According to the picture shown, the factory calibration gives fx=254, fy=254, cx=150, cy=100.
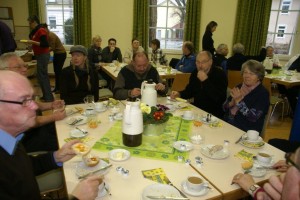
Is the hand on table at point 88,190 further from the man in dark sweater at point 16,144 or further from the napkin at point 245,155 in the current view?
the napkin at point 245,155

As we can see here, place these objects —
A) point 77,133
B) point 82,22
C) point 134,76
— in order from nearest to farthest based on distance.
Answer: point 77,133 < point 134,76 < point 82,22

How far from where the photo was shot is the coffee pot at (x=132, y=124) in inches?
63.3

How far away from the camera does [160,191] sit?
1.25m

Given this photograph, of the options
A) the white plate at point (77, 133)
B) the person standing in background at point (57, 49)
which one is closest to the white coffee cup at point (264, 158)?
the white plate at point (77, 133)

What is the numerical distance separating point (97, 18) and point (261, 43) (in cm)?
434

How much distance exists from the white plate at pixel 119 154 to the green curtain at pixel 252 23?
6.00 meters

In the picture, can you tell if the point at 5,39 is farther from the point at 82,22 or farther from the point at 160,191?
the point at 160,191

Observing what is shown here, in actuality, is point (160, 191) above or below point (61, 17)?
below

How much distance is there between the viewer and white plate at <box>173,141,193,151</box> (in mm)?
1668

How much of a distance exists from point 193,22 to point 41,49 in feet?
12.3

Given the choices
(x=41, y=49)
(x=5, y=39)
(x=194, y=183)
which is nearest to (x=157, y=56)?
(x=41, y=49)

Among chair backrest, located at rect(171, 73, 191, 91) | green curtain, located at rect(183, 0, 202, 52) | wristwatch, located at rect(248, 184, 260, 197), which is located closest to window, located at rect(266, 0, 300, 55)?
green curtain, located at rect(183, 0, 202, 52)

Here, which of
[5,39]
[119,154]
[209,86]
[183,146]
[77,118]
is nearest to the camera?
[119,154]

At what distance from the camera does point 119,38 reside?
6777mm
